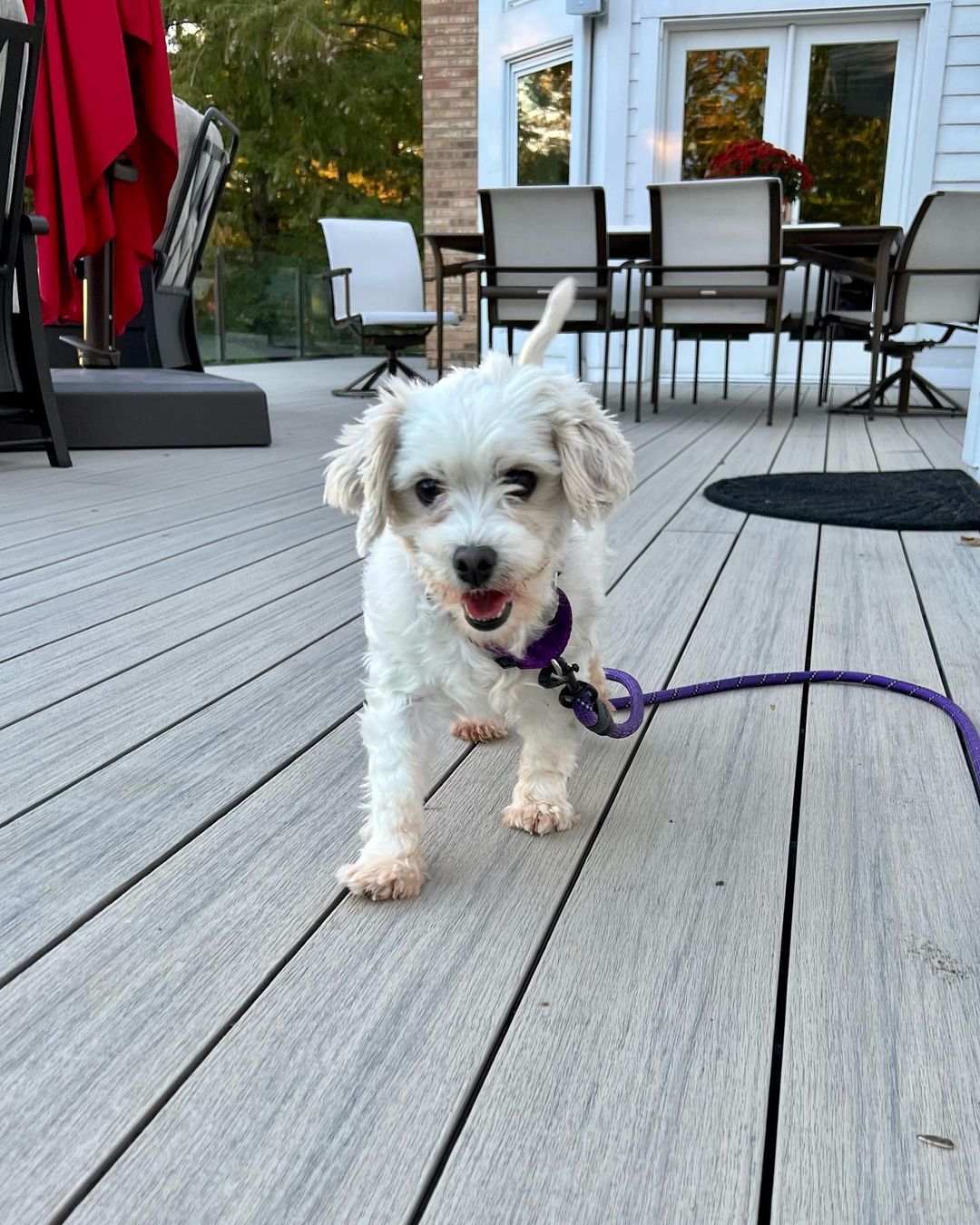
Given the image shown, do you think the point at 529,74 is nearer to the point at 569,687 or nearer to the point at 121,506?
the point at 121,506

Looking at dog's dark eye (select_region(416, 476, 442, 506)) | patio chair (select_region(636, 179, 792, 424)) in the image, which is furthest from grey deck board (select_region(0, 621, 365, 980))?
patio chair (select_region(636, 179, 792, 424))

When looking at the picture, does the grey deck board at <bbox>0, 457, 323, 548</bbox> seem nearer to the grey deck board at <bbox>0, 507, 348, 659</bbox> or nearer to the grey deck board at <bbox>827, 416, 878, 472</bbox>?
the grey deck board at <bbox>0, 507, 348, 659</bbox>

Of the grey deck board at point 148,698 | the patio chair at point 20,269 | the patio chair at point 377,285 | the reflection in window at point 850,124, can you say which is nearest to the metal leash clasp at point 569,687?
the grey deck board at point 148,698

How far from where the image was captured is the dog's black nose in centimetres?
129

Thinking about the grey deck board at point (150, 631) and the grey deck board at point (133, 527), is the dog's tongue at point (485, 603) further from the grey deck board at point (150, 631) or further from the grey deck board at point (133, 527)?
the grey deck board at point (133, 527)

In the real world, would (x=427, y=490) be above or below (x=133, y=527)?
above

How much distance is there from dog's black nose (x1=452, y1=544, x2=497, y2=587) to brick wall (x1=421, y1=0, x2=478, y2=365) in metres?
10.2

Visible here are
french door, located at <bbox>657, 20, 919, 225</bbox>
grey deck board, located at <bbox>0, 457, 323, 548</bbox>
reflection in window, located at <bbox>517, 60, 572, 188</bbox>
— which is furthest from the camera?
reflection in window, located at <bbox>517, 60, 572, 188</bbox>

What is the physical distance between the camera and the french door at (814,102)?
856 centimetres

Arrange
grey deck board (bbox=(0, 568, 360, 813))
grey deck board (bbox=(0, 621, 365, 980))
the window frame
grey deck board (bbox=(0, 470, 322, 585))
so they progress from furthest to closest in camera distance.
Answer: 1. the window frame
2. grey deck board (bbox=(0, 470, 322, 585))
3. grey deck board (bbox=(0, 568, 360, 813))
4. grey deck board (bbox=(0, 621, 365, 980))

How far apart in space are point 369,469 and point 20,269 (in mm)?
3321

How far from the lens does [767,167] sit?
699 centimetres

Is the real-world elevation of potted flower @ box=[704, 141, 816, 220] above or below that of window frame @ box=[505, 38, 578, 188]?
below

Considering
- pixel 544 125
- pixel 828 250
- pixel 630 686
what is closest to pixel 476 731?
pixel 630 686
